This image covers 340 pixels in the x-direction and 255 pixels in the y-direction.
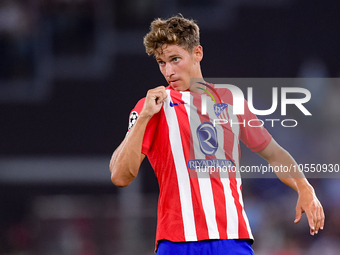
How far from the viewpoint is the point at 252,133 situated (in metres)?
1.94

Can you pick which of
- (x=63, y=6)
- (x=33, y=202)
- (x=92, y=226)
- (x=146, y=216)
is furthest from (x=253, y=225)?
(x=63, y=6)

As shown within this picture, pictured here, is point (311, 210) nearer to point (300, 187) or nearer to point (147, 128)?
point (300, 187)

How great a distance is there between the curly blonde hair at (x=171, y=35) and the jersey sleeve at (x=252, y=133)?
0.43m

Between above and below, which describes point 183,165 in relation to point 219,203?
above

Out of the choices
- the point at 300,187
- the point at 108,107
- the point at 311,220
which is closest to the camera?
the point at 311,220

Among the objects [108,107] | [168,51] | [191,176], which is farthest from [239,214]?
[108,107]

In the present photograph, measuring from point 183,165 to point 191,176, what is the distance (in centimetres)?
6

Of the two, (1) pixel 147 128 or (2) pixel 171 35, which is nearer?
(1) pixel 147 128

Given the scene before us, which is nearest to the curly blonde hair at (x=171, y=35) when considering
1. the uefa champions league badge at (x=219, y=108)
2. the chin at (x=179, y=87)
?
the chin at (x=179, y=87)

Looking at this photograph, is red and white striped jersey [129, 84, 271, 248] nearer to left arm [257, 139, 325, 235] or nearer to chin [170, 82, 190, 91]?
chin [170, 82, 190, 91]

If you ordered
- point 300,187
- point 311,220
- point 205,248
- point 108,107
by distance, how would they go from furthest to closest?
1. point 108,107
2. point 300,187
3. point 311,220
4. point 205,248

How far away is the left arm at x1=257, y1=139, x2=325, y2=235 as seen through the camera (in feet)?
5.66

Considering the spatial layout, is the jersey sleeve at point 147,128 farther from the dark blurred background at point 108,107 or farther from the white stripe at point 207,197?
the dark blurred background at point 108,107

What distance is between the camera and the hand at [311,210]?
5.61 ft
